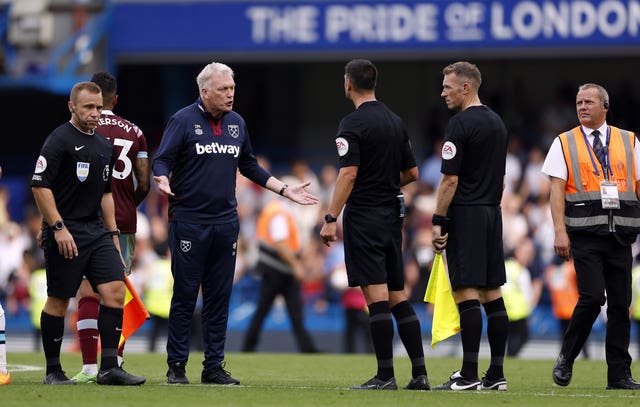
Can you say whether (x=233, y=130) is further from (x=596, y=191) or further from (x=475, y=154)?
(x=596, y=191)

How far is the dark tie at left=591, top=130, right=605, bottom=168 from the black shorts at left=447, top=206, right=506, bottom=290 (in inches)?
35.8

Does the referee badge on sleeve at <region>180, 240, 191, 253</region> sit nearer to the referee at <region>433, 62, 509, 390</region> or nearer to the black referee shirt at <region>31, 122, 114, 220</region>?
the black referee shirt at <region>31, 122, 114, 220</region>

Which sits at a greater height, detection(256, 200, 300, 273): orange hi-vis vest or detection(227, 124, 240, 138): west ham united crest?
detection(227, 124, 240, 138): west ham united crest

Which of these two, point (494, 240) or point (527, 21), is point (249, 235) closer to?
point (527, 21)

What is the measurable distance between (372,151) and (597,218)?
1.78 metres

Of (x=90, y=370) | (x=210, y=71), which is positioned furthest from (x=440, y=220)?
(x=90, y=370)

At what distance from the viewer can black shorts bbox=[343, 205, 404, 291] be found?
10133 millimetres

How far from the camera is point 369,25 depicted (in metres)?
23.2

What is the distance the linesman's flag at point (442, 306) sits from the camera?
1040 cm

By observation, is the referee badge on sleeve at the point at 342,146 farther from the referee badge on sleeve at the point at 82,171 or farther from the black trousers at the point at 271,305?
the black trousers at the point at 271,305

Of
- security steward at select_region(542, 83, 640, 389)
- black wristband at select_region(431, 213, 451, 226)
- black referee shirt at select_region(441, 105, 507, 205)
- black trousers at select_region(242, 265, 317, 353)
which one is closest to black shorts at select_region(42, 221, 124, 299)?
black wristband at select_region(431, 213, 451, 226)

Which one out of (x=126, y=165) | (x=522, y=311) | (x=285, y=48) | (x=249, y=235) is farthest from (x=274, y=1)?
(x=126, y=165)

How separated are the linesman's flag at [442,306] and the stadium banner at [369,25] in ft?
41.2

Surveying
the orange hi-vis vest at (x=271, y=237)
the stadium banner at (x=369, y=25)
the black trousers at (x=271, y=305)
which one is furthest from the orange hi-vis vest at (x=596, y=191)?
the stadium banner at (x=369, y=25)
